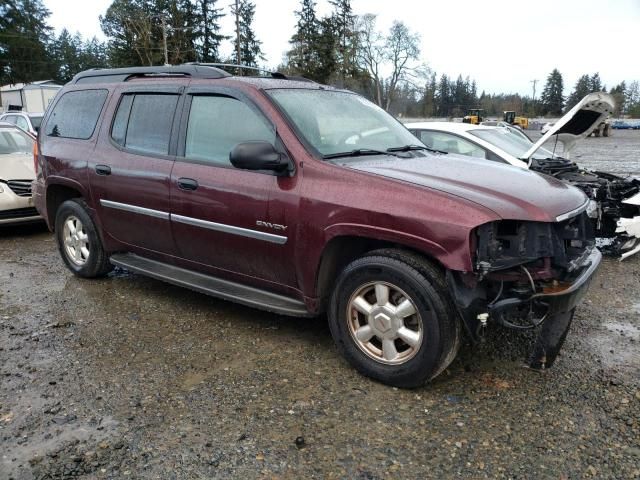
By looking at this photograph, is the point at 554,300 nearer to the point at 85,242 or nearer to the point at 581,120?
the point at 85,242

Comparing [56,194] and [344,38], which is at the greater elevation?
[344,38]

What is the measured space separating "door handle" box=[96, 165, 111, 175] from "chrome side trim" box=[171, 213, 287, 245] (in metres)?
0.91

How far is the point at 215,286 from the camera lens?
13.2 feet

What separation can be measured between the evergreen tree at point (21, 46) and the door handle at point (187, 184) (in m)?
67.6

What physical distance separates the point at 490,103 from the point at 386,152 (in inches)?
4359

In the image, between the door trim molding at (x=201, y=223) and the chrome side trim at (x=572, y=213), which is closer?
the chrome side trim at (x=572, y=213)

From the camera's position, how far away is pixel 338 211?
10.7 feet

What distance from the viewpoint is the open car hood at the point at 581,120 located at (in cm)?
616

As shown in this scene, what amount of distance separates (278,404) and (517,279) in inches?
60.5

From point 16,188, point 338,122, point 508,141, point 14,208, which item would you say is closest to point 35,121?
point 16,188

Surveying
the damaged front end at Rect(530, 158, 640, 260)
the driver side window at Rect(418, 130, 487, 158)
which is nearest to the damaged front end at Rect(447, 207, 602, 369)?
the damaged front end at Rect(530, 158, 640, 260)

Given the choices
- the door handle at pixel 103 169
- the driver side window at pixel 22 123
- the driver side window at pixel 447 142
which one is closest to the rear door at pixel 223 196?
the door handle at pixel 103 169

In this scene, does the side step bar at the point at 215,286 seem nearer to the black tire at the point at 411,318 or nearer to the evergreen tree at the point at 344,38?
the black tire at the point at 411,318

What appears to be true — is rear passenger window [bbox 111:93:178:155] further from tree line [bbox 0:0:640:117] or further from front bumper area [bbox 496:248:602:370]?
tree line [bbox 0:0:640:117]
